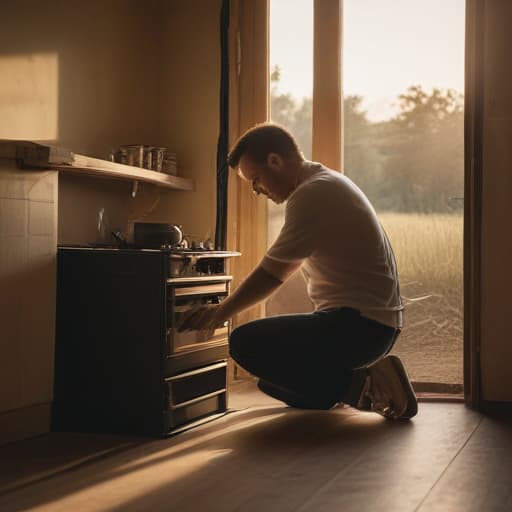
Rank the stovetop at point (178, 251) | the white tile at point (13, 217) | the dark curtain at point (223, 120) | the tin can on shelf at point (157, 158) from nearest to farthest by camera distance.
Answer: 1. the white tile at point (13, 217)
2. the stovetop at point (178, 251)
3. the tin can on shelf at point (157, 158)
4. the dark curtain at point (223, 120)

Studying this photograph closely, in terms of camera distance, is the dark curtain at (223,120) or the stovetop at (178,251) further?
the dark curtain at (223,120)

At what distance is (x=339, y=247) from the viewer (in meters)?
3.02

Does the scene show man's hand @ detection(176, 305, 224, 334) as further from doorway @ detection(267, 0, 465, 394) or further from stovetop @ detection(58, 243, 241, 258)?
doorway @ detection(267, 0, 465, 394)

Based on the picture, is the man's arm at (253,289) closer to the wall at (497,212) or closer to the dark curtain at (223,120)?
the wall at (497,212)

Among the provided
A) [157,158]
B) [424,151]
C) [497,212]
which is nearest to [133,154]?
[157,158]

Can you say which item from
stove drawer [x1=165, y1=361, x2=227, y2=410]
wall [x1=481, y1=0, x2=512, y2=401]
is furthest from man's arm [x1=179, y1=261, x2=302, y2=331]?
wall [x1=481, y1=0, x2=512, y2=401]

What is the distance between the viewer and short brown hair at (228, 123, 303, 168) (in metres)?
3.09

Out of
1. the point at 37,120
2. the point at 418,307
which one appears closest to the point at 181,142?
the point at 37,120

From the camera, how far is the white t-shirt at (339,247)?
2955 millimetres

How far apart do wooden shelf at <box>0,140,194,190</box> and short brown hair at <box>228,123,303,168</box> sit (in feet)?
2.03

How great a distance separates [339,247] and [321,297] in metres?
0.23

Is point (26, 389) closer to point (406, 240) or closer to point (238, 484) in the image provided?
point (238, 484)

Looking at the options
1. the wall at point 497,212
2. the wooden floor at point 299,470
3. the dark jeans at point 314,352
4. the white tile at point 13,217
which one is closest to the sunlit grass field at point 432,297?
the wall at point 497,212

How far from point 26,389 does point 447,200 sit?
2.09m
